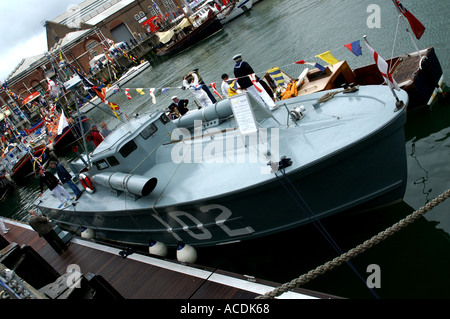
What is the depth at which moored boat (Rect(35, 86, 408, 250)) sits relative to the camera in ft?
18.3

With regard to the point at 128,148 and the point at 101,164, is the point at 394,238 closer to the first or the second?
the point at 128,148

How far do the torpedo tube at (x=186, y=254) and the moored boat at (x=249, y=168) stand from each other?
23 centimetres

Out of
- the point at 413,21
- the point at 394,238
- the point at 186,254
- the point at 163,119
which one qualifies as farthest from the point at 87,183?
the point at 413,21

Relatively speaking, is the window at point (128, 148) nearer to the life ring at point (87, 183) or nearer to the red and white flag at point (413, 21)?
the life ring at point (87, 183)

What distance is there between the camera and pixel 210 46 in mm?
33625

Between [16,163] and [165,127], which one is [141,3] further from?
[165,127]

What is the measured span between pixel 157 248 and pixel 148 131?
3.21m

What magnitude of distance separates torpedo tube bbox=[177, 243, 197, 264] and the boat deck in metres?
0.22

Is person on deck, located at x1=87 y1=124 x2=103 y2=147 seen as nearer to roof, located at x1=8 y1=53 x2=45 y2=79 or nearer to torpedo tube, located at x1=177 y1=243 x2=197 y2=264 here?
torpedo tube, located at x1=177 y1=243 x2=197 y2=264

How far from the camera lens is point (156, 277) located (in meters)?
6.88

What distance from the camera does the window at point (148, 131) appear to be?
8555 mm

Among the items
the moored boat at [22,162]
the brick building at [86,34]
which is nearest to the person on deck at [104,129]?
the moored boat at [22,162]
